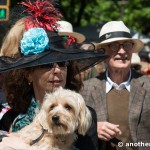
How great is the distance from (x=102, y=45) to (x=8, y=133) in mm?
2289

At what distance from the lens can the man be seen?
4.74m

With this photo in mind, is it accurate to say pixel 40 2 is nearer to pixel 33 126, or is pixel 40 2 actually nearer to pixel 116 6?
pixel 33 126

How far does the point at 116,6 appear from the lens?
28391 mm

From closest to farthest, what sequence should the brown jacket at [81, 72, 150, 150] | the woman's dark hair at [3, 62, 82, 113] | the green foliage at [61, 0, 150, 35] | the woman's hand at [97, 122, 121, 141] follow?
the woman's dark hair at [3, 62, 82, 113] → the woman's hand at [97, 122, 121, 141] → the brown jacket at [81, 72, 150, 150] → the green foliage at [61, 0, 150, 35]

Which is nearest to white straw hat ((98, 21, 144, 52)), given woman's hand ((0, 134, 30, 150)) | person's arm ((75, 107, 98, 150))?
person's arm ((75, 107, 98, 150))

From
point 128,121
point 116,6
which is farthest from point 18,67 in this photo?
point 116,6

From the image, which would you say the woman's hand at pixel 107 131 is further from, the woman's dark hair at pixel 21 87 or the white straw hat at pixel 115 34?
the white straw hat at pixel 115 34

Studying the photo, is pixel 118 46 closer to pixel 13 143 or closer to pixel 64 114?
pixel 64 114

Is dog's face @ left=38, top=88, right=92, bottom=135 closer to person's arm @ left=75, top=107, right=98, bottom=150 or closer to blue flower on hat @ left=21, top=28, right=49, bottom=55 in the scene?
person's arm @ left=75, top=107, right=98, bottom=150

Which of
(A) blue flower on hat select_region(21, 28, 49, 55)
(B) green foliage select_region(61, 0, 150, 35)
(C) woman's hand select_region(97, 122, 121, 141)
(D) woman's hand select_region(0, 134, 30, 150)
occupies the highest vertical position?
(B) green foliage select_region(61, 0, 150, 35)

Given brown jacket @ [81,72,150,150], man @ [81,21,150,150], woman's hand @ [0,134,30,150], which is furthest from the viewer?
brown jacket @ [81,72,150,150]

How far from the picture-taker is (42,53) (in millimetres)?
3771

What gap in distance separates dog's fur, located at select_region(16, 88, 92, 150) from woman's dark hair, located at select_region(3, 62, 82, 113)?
35cm

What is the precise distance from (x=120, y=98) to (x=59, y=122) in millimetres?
1619
